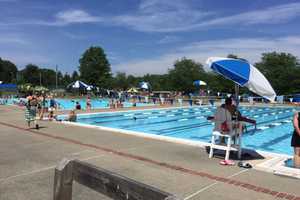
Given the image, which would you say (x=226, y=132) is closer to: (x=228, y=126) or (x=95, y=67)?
(x=228, y=126)

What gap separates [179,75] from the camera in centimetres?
6838

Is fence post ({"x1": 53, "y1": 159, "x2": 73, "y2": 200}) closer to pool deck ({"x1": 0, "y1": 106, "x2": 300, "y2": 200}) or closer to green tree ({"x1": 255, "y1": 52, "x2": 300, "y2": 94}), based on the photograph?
pool deck ({"x1": 0, "y1": 106, "x2": 300, "y2": 200})

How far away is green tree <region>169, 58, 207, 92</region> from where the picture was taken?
6738 cm

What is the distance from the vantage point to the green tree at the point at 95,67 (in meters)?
83.1

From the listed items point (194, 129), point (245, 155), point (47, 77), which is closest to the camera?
point (245, 155)

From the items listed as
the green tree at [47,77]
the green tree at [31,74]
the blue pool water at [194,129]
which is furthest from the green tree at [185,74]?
the green tree at [31,74]

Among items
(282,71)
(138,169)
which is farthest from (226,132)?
(282,71)

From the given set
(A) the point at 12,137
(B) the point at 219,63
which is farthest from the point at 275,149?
(A) the point at 12,137

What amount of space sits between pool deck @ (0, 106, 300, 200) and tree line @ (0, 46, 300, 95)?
31989 mm

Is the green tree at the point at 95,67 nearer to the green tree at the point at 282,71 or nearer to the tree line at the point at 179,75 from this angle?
the tree line at the point at 179,75

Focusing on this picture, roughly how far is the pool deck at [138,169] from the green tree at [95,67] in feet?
236

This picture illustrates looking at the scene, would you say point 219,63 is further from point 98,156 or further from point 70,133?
point 70,133

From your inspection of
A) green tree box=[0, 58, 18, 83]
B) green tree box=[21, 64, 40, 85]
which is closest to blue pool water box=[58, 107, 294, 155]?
green tree box=[21, 64, 40, 85]

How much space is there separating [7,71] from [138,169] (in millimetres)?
124400
